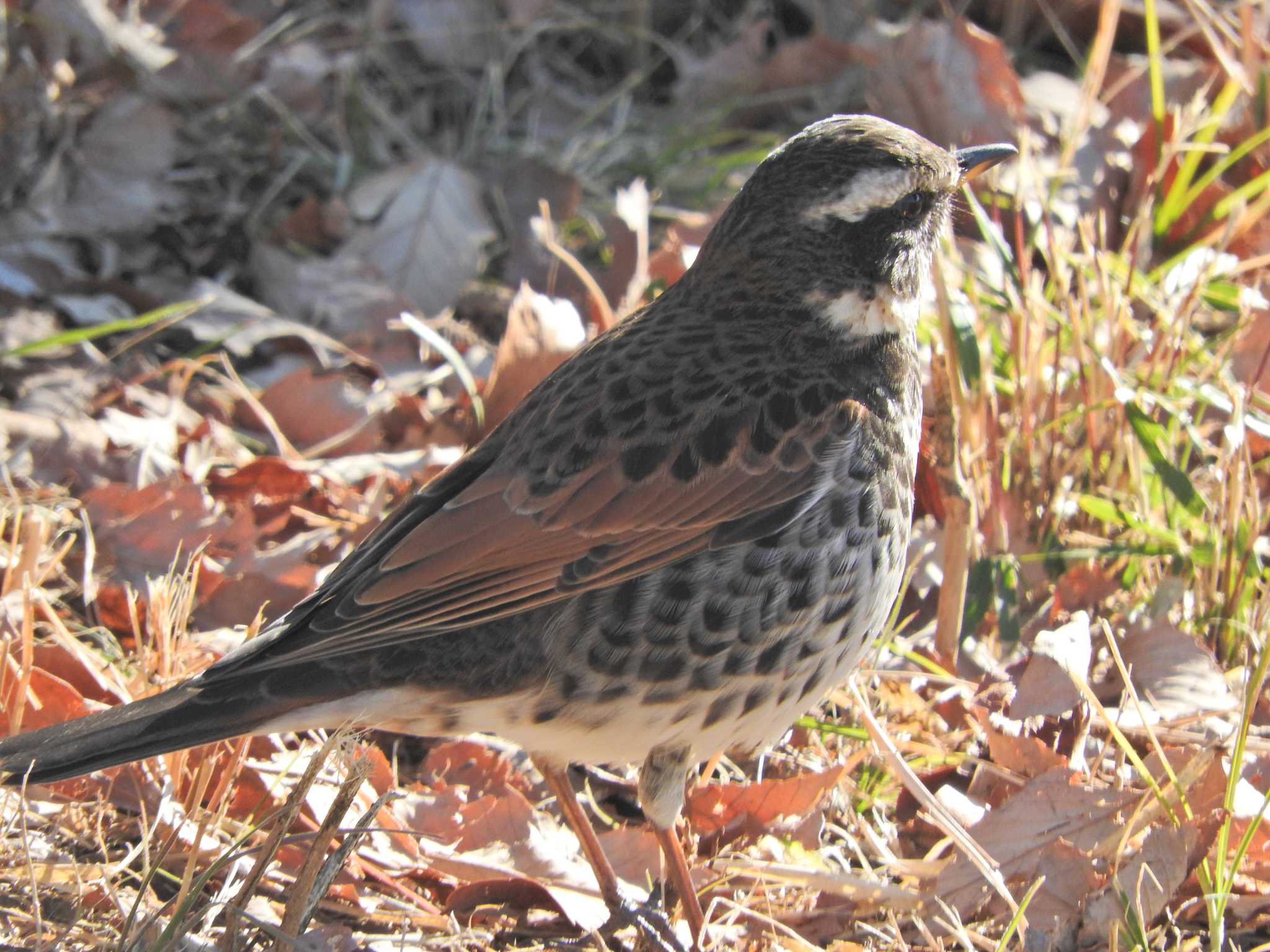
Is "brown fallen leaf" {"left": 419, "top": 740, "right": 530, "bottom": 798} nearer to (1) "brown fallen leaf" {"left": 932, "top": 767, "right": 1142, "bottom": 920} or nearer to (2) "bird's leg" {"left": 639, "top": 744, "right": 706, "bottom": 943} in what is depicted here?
(2) "bird's leg" {"left": 639, "top": 744, "right": 706, "bottom": 943}

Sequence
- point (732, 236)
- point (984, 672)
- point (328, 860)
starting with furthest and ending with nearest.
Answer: point (984, 672)
point (732, 236)
point (328, 860)

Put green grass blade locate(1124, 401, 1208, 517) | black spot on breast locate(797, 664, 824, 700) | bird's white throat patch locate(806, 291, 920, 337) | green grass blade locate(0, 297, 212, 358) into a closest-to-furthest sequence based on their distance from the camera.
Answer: black spot on breast locate(797, 664, 824, 700) → bird's white throat patch locate(806, 291, 920, 337) → green grass blade locate(1124, 401, 1208, 517) → green grass blade locate(0, 297, 212, 358)

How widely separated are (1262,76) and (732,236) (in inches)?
119

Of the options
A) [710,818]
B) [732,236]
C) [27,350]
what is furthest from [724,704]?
[27,350]

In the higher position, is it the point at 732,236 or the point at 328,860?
the point at 732,236

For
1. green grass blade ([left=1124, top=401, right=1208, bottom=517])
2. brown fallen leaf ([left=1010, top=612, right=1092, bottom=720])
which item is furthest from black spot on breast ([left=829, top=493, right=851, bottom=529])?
green grass blade ([left=1124, top=401, right=1208, bottom=517])

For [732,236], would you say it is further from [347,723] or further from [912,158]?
[347,723]

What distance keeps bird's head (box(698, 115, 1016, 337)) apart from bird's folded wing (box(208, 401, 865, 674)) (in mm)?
352

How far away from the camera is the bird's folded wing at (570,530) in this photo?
11.1ft

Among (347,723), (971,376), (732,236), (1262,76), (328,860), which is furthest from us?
(1262,76)

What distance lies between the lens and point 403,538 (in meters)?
3.51

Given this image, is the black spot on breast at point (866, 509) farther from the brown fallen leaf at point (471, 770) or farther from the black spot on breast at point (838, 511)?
the brown fallen leaf at point (471, 770)

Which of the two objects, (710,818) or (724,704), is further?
(710,818)

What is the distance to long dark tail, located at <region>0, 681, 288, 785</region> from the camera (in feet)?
9.90
